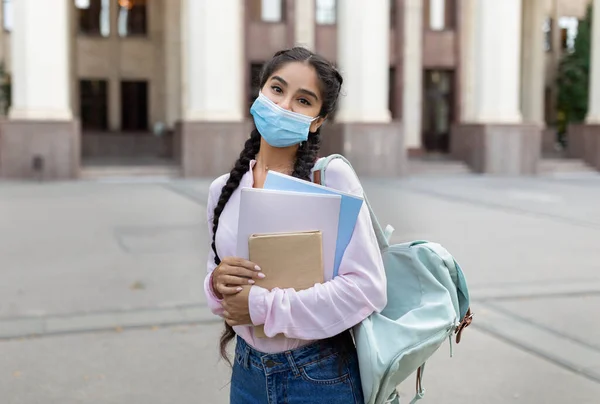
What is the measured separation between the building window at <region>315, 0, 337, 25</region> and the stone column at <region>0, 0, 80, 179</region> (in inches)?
459

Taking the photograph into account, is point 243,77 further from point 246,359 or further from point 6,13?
point 246,359

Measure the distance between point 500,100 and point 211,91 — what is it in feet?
28.1

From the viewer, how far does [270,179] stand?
2109 mm

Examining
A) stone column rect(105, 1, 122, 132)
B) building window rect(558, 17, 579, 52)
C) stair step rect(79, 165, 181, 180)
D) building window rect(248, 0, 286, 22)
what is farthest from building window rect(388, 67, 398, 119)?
building window rect(558, 17, 579, 52)

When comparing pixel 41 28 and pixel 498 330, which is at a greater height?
pixel 41 28

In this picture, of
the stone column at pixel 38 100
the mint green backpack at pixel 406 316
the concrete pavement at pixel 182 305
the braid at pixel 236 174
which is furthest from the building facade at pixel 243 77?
the mint green backpack at pixel 406 316

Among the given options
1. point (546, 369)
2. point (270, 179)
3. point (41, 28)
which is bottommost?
point (546, 369)

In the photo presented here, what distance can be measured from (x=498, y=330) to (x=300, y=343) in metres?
3.84

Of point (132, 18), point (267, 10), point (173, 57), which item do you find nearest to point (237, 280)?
point (267, 10)

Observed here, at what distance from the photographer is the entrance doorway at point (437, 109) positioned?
3016 centimetres

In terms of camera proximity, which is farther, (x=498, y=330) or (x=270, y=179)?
(x=498, y=330)

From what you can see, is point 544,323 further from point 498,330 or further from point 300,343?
point 300,343

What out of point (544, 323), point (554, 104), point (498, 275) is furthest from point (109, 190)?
point (554, 104)

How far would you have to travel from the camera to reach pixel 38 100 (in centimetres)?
1912
